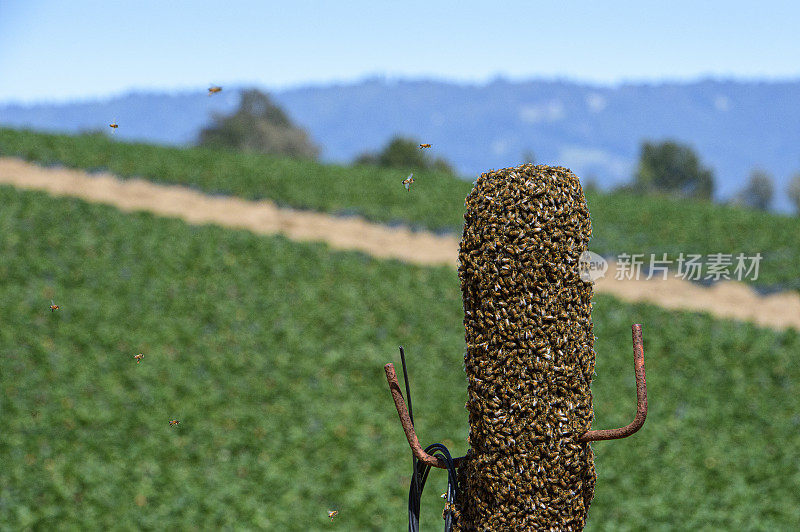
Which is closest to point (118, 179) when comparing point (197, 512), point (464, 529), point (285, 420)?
point (285, 420)

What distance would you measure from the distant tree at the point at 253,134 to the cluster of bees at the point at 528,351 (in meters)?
69.5

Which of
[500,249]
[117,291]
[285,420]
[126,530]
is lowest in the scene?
[126,530]

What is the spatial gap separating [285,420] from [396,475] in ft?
7.35

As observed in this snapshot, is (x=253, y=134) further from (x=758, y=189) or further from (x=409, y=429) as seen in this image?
(x=409, y=429)

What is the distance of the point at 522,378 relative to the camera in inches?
105

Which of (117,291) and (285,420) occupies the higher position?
(117,291)

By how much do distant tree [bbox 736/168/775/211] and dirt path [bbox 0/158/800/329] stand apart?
8987 cm

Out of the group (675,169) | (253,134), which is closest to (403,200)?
(253,134)

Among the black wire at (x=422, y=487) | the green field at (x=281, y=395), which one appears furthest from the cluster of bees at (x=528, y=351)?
the green field at (x=281, y=395)

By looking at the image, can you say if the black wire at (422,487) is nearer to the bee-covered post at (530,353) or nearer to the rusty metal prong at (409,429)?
the rusty metal prong at (409,429)

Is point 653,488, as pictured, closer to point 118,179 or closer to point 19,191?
point 19,191

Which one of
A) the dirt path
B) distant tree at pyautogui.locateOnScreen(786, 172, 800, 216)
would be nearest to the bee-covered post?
the dirt path

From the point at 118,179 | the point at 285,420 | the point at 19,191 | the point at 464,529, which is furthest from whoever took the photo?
the point at 118,179

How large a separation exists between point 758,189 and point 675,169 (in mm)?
27853
